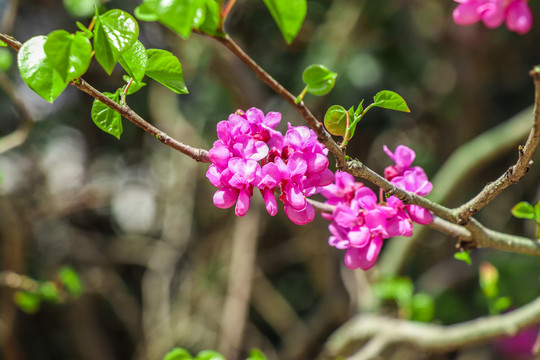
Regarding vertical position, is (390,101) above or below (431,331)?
above

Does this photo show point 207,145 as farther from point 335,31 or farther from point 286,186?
point 286,186

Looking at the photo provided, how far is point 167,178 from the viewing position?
2.84 m

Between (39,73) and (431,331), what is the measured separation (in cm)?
113

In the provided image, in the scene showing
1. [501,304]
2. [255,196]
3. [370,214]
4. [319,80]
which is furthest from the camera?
[255,196]

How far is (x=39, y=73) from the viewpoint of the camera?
1.58 feet

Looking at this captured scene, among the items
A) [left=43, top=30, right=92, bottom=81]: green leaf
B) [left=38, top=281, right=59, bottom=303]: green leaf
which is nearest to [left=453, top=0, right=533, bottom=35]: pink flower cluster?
[left=43, top=30, right=92, bottom=81]: green leaf

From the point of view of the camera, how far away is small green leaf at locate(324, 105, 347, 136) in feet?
1.81

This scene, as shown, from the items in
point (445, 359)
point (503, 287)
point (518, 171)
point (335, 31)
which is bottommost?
point (445, 359)

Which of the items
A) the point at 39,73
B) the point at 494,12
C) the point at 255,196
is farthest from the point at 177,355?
the point at 255,196

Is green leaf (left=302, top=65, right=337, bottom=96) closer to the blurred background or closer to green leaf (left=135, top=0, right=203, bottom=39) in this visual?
green leaf (left=135, top=0, right=203, bottom=39)

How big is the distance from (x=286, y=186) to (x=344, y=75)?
6.65 ft

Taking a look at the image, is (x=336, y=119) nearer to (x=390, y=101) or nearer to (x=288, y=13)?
(x=390, y=101)

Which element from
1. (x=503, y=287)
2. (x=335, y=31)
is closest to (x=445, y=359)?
(x=503, y=287)

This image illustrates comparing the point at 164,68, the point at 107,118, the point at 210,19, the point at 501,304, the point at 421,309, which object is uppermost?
the point at 210,19
